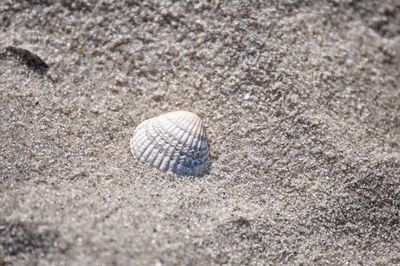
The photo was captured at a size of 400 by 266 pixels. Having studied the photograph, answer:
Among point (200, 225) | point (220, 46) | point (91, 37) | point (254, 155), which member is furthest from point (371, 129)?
point (91, 37)

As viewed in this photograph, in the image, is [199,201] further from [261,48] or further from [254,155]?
[261,48]

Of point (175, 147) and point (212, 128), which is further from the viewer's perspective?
point (212, 128)

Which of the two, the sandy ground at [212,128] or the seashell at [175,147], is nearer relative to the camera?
the sandy ground at [212,128]

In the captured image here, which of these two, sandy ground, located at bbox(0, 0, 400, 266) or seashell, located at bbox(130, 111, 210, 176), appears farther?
seashell, located at bbox(130, 111, 210, 176)
